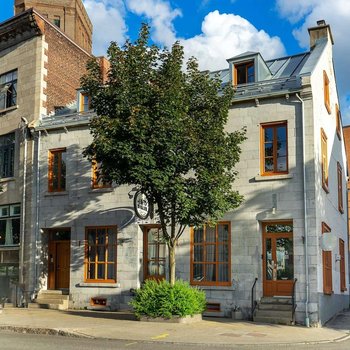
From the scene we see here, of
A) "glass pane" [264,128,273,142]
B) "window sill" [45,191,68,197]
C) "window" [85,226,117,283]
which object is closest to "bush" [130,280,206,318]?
"window" [85,226,117,283]

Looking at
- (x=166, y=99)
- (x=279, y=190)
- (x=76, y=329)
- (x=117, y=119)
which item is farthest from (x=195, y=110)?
(x=76, y=329)

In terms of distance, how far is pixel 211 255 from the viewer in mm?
18500

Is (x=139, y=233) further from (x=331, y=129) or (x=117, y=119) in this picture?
(x=331, y=129)

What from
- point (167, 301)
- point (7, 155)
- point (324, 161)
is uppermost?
point (7, 155)

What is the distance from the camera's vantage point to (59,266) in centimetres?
2206

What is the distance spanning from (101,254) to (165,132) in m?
7.16

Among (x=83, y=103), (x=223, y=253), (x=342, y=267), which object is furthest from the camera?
(x=83, y=103)

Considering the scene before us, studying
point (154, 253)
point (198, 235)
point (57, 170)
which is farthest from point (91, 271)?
point (198, 235)

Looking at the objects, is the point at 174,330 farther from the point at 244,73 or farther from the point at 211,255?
the point at 244,73

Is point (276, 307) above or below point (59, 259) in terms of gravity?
below

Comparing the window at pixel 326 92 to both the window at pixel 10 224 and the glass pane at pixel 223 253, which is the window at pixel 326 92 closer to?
the glass pane at pixel 223 253

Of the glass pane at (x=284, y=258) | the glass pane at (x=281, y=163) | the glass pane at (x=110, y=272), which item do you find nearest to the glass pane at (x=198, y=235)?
the glass pane at (x=284, y=258)

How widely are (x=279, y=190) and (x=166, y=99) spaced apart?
15.8 feet

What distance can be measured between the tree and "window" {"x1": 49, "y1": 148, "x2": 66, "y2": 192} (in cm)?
587
